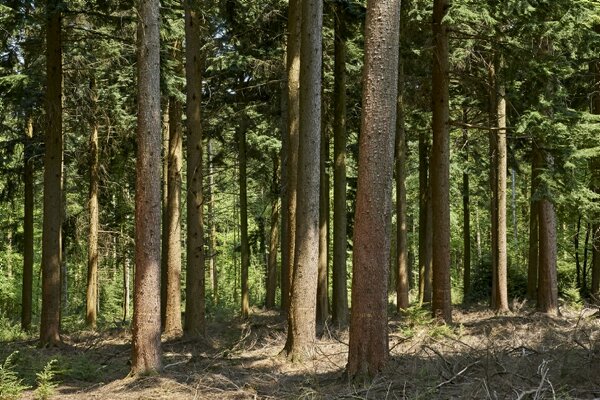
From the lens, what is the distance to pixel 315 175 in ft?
35.0

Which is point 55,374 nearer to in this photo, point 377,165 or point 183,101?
point 377,165

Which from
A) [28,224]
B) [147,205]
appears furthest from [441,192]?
[28,224]

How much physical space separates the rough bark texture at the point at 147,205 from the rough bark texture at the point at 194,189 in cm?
464

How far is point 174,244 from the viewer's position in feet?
49.6

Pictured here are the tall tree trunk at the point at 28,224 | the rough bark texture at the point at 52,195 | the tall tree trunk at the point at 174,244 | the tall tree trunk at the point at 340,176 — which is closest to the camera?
the rough bark texture at the point at 52,195

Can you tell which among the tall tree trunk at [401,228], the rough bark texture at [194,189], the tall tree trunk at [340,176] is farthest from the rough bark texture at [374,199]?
the tall tree trunk at [401,228]

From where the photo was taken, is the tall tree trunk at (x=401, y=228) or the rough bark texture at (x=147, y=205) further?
the tall tree trunk at (x=401, y=228)

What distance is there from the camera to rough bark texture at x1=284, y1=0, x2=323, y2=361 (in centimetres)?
1045

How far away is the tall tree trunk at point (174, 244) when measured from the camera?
15070 millimetres

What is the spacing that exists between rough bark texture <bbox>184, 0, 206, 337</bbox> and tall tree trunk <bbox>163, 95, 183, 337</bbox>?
94cm

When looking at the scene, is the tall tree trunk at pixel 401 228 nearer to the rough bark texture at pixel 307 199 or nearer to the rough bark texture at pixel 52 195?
the rough bark texture at pixel 307 199

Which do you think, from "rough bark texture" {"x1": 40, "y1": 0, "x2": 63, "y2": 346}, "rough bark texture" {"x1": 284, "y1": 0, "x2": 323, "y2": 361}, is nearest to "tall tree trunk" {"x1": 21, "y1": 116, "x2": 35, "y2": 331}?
"rough bark texture" {"x1": 40, "y1": 0, "x2": 63, "y2": 346}

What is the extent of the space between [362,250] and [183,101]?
34.2 ft

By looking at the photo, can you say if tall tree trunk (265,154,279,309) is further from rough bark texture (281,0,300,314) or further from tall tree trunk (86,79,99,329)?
rough bark texture (281,0,300,314)
